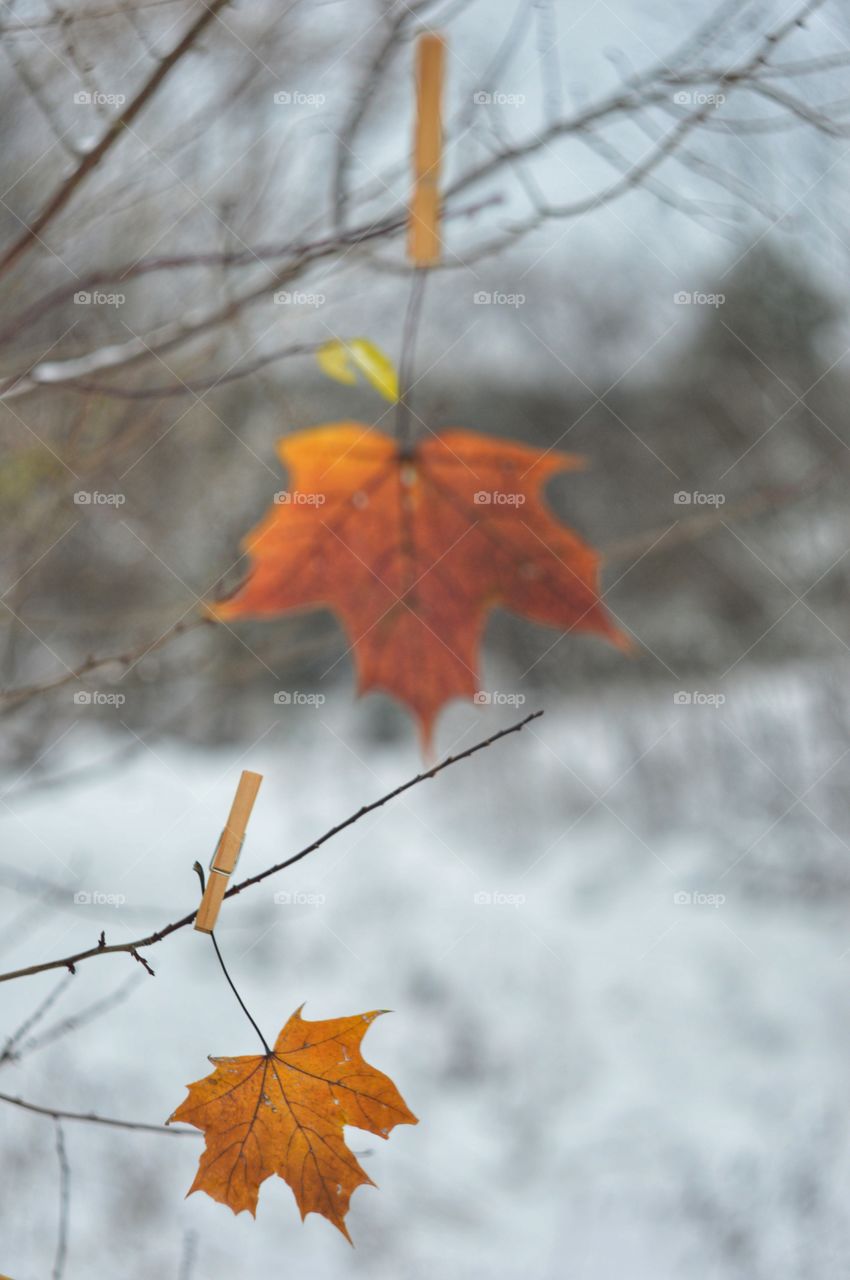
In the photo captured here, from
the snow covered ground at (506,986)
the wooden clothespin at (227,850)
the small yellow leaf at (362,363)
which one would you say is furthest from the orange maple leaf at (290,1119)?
the snow covered ground at (506,986)

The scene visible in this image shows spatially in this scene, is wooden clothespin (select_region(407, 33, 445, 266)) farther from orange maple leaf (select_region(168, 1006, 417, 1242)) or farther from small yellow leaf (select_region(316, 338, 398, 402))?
orange maple leaf (select_region(168, 1006, 417, 1242))

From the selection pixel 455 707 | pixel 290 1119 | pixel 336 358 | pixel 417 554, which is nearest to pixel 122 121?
pixel 336 358

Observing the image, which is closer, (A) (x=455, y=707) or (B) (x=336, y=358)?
(B) (x=336, y=358)

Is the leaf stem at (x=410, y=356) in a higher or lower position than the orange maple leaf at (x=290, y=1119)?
higher

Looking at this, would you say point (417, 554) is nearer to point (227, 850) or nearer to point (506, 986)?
point (227, 850)

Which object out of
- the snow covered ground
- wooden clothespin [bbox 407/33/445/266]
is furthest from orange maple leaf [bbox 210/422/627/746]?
the snow covered ground

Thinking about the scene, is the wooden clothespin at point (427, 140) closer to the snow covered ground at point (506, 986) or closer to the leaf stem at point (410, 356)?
the leaf stem at point (410, 356)

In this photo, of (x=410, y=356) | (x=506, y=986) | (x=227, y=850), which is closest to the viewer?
(x=227, y=850)
